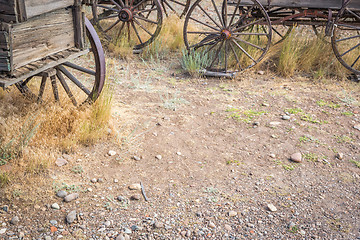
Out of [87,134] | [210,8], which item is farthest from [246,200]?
[210,8]

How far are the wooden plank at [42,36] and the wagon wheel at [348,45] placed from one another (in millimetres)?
3545

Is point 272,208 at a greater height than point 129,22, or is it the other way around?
point 129,22

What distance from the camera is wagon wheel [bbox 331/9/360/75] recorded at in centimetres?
494

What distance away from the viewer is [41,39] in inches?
110

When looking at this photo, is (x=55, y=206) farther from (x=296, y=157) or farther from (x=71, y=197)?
(x=296, y=157)

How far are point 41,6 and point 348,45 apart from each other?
4.50 m

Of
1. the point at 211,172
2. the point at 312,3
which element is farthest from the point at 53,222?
the point at 312,3

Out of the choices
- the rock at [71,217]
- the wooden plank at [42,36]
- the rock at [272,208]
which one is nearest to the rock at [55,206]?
the rock at [71,217]

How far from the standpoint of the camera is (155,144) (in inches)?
138

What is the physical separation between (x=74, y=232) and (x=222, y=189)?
118 cm

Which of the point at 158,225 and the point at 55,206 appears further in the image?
the point at 55,206

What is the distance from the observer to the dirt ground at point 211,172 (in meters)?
2.56

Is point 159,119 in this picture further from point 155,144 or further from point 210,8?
point 210,8

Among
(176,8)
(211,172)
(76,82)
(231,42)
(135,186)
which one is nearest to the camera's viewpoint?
(135,186)
